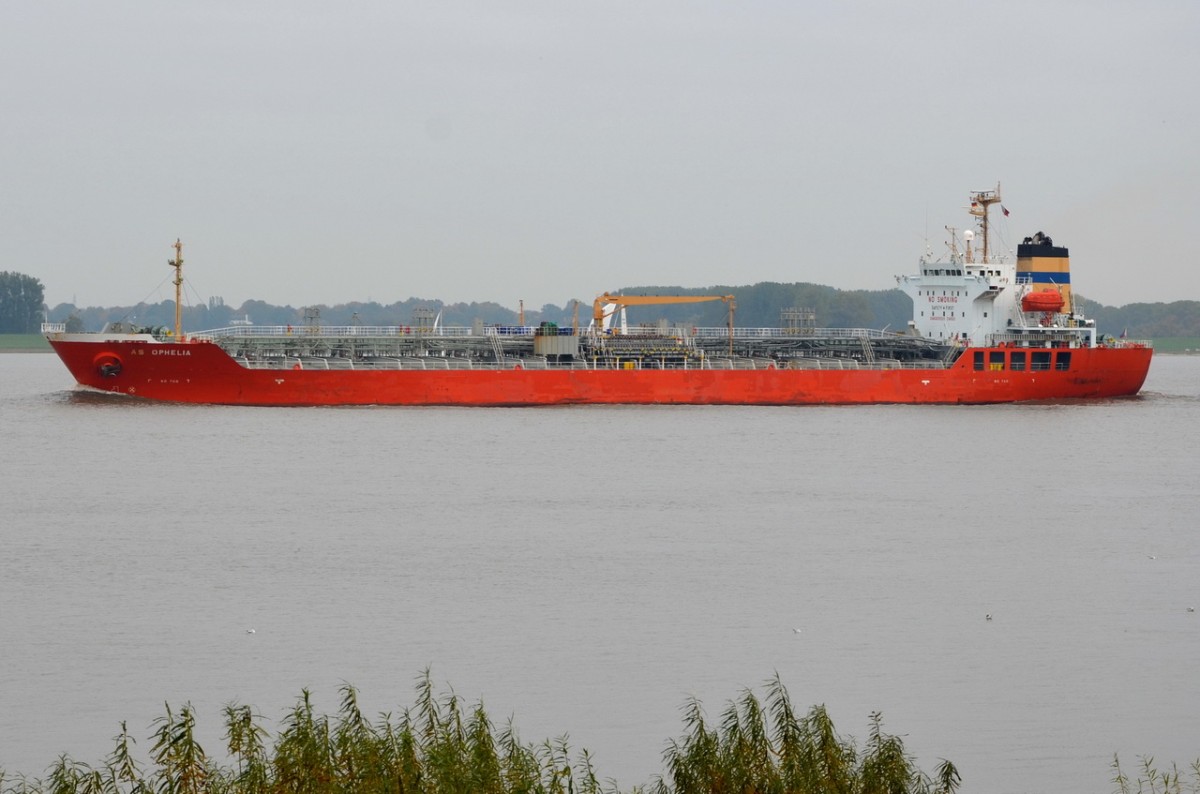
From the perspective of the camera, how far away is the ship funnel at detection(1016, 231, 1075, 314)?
56.7m

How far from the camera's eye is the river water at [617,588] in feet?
50.5

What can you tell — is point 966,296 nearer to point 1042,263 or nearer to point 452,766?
point 1042,263

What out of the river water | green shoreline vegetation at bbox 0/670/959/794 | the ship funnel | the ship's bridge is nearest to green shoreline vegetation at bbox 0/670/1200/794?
green shoreline vegetation at bbox 0/670/959/794

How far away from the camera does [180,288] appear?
50500mm

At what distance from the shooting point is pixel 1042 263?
56719mm

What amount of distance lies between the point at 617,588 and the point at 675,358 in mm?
33099

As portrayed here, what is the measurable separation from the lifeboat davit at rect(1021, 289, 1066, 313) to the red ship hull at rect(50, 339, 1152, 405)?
1.83m

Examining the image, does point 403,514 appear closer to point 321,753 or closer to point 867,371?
point 321,753

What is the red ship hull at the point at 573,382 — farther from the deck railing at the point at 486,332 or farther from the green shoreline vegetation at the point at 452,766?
the green shoreline vegetation at the point at 452,766

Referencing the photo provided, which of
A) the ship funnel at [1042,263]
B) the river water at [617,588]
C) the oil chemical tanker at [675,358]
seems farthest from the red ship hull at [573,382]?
the river water at [617,588]

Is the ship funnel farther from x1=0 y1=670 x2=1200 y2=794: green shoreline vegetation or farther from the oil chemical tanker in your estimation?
x1=0 y1=670 x2=1200 y2=794: green shoreline vegetation

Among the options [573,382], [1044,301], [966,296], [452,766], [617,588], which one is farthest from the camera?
[966,296]

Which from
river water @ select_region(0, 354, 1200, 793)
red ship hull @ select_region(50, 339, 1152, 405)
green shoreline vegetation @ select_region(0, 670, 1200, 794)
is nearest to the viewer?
green shoreline vegetation @ select_region(0, 670, 1200, 794)

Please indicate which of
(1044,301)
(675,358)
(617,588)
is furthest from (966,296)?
(617,588)
